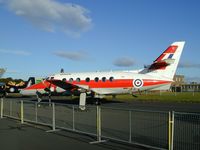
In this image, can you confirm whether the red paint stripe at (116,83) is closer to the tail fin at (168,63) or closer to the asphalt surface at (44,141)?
the tail fin at (168,63)

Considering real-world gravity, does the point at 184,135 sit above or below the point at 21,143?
above

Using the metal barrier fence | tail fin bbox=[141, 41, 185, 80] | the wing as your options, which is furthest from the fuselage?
the metal barrier fence

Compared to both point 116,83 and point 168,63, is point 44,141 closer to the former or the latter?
point 116,83

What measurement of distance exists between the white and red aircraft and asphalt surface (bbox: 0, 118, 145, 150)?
569 inches

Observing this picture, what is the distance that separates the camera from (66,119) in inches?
523

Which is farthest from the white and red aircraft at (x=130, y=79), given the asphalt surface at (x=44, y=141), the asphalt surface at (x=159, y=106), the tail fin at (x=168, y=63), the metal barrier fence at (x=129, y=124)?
the asphalt surface at (x=44, y=141)

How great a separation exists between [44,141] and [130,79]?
1843 centimetres

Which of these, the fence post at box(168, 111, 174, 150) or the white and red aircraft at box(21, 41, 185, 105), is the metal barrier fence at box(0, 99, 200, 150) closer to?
the fence post at box(168, 111, 174, 150)

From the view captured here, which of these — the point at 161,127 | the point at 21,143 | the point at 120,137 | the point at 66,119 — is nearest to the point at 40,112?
the point at 66,119

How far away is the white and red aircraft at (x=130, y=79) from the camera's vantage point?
93.0 ft

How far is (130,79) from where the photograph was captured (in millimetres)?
28812

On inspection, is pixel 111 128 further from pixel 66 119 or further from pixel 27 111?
pixel 27 111

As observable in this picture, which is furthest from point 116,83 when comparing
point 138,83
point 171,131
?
point 171,131

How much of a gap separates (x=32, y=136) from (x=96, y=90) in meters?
17.8
